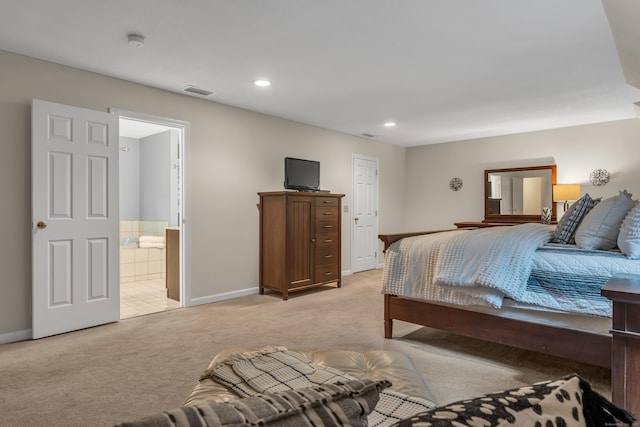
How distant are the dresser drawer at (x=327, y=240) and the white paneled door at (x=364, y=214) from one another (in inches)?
41.2

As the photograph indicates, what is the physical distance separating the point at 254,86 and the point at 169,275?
252cm

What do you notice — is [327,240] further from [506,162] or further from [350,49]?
[506,162]

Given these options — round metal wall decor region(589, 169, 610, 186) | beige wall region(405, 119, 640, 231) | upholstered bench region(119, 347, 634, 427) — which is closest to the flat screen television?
beige wall region(405, 119, 640, 231)

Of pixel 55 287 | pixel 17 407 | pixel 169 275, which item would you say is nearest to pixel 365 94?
pixel 169 275

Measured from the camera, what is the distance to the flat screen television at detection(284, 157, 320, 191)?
518 centimetres

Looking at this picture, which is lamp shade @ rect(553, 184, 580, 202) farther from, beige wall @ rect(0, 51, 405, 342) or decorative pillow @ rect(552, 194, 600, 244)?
beige wall @ rect(0, 51, 405, 342)

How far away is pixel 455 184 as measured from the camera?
6879 millimetres

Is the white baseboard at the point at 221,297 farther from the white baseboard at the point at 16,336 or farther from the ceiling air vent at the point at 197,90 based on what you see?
the ceiling air vent at the point at 197,90

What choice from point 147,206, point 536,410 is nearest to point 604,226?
point 536,410

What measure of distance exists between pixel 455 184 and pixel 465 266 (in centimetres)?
458

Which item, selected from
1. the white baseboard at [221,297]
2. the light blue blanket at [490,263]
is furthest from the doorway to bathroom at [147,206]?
the light blue blanket at [490,263]

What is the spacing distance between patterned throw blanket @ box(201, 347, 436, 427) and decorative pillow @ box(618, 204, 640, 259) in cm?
183

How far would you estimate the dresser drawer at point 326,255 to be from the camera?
5.09m

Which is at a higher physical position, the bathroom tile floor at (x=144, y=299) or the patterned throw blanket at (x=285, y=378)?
the patterned throw blanket at (x=285, y=378)
